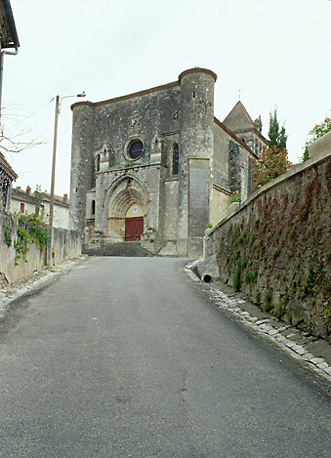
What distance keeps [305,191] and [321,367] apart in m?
2.79

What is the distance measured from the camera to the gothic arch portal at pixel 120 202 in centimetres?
3088

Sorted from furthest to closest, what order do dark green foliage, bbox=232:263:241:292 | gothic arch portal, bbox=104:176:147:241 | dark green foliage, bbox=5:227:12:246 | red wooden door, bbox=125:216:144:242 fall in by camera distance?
red wooden door, bbox=125:216:144:242 < gothic arch portal, bbox=104:176:147:241 < dark green foliage, bbox=5:227:12:246 < dark green foliage, bbox=232:263:241:292

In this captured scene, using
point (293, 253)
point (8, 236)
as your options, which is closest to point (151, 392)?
point (293, 253)

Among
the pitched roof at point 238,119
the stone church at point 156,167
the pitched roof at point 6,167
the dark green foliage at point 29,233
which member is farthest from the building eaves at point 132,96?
the pitched roof at point 6,167

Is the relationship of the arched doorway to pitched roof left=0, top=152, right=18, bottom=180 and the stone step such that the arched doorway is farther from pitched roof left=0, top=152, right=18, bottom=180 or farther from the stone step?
pitched roof left=0, top=152, right=18, bottom=180

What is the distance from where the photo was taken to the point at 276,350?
16.3 ft

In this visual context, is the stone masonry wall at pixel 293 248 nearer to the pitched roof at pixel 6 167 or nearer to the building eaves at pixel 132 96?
the pitched roof at pixel 6 167

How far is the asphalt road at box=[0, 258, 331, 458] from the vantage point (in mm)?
2656

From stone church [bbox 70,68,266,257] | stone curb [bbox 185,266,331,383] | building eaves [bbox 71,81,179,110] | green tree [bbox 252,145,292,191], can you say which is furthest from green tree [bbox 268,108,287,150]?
stone curb [bbox 185,266,331,383]

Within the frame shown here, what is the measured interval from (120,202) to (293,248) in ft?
86.5

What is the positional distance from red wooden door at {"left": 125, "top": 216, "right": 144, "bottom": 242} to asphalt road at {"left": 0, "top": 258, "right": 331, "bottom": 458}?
25453 mm

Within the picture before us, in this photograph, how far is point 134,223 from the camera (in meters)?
32.4

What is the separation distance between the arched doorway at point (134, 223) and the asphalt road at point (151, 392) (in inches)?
1004

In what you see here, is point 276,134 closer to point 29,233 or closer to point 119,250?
point 119,250
